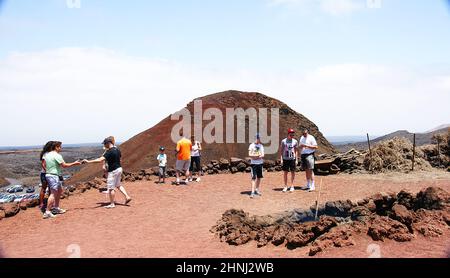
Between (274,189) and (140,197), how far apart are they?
12.9ft

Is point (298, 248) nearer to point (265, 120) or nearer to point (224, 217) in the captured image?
point (224, 217)

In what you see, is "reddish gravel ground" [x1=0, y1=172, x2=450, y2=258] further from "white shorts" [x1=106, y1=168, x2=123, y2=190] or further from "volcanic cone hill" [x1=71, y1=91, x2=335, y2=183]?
"volcanic cone hill" [x1=71, y1=91, x2=335, y2=183]

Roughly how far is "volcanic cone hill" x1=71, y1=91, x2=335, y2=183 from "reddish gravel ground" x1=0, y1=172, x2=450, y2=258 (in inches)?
364

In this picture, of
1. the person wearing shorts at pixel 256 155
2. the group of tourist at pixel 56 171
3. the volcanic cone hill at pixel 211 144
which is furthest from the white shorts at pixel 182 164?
the volcanic cone hill at pixel 211 144

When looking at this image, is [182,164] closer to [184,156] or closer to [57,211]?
[184,156]

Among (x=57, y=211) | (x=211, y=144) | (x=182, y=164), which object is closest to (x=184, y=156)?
(x=182, y=164)

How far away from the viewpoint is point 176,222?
27.3ft

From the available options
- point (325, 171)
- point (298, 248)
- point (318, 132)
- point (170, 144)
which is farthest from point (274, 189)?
point (318, 132)

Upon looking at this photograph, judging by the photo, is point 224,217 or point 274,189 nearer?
point 224,217

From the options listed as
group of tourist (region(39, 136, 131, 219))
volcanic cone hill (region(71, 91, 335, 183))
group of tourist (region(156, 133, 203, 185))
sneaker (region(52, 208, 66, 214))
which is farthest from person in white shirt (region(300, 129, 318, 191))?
volcanic cone hill (region(71, 91, 335, 183))

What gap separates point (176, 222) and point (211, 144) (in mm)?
15081

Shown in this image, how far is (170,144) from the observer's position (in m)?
23.0

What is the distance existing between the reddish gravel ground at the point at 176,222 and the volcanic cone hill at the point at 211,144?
9.25m

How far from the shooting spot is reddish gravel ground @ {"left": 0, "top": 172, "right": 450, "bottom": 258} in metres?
6.17
